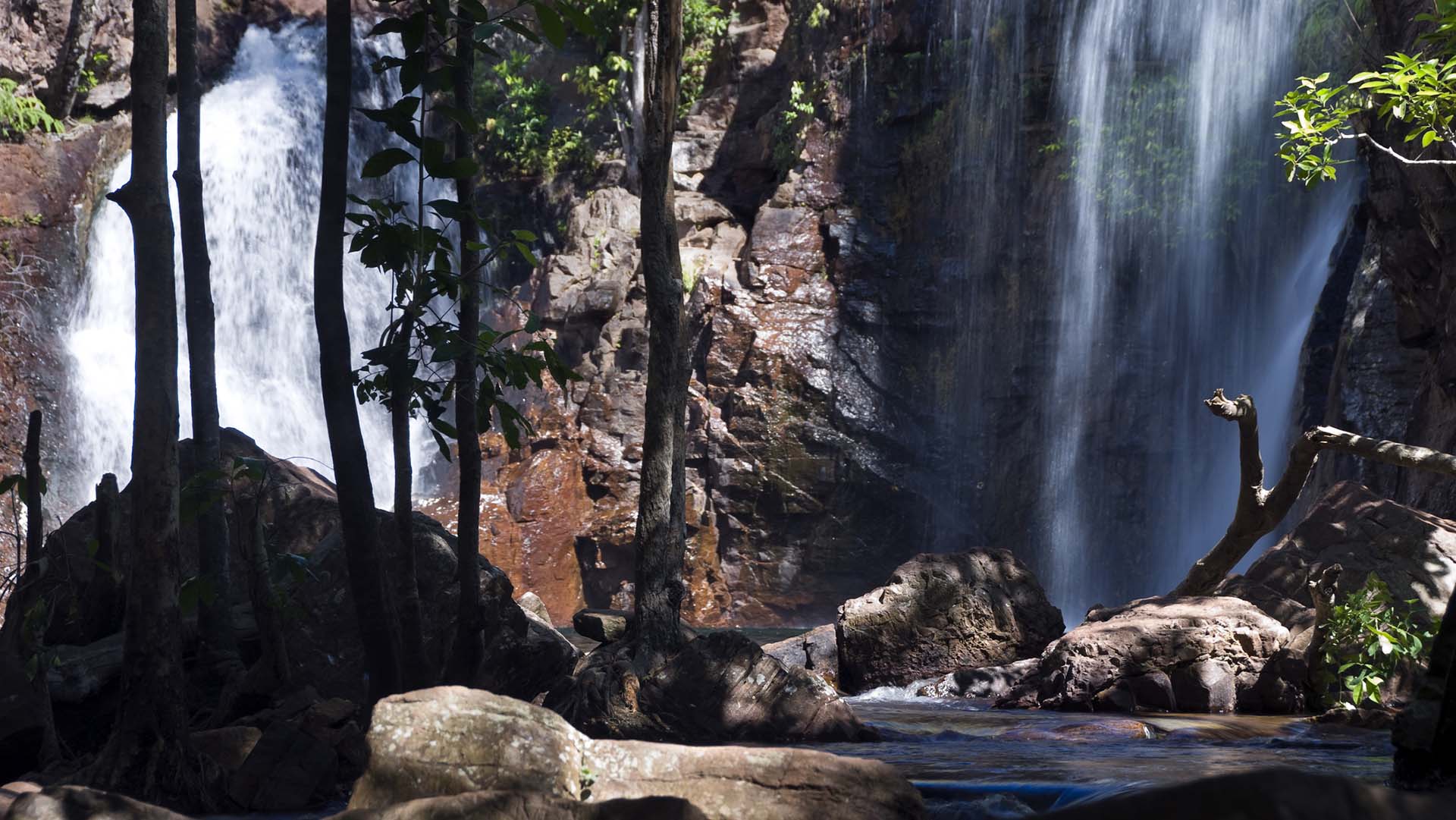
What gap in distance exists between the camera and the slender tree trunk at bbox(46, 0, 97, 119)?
19266 mm

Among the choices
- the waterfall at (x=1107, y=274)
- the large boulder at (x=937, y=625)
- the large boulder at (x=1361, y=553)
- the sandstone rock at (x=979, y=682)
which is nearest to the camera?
the large boulder at (x=1361, y=553)

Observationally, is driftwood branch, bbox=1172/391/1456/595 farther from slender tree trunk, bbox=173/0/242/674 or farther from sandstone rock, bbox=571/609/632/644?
slender tree trunk, bbox=173/0/242/674

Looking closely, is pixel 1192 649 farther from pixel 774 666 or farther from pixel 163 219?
→ pixel 163 219

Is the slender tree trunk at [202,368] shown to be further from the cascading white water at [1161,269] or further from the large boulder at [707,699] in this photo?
the cascading white water at [1161,269]

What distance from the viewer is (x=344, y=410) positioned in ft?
21.2

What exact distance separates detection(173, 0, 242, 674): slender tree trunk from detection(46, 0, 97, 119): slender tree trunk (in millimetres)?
13654

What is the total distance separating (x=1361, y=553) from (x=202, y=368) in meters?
8.55

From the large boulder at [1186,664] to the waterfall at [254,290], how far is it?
13.5m

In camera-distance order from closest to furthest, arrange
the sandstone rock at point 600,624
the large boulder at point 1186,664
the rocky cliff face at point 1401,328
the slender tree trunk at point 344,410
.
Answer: the slender tree trunk at point 344,410, the large boulder at point 1186,664, the sandstone rock at point 600,624, the rocky cliff face at point 1401,328

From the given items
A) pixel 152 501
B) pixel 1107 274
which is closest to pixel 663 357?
pixel 152 501

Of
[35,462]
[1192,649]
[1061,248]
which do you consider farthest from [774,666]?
[1061,248]

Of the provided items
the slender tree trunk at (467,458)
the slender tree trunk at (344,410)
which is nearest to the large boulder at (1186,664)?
the slender tree trunk at (467,458)

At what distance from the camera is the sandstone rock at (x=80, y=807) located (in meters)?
3.99

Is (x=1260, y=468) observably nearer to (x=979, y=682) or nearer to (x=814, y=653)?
(x=979, y=682)
